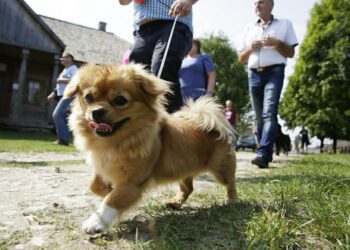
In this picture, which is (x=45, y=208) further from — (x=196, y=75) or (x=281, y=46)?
(x=196, y=75)

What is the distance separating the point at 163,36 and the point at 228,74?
157 feet

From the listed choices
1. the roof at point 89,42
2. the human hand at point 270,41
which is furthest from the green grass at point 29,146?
the roof at point 89,42

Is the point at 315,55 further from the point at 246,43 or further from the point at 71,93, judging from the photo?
the point at 71,93

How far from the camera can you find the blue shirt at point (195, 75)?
7.31 meters

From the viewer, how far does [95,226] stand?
238 cm

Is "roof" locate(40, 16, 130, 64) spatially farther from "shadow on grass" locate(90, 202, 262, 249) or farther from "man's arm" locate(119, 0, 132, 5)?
"shadow on grass" locate(90, 202, 262, 249)

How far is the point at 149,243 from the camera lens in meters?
2.19

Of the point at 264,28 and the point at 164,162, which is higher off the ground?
the point at 264,28

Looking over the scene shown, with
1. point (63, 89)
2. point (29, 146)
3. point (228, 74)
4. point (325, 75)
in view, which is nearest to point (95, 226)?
point (63, 89)

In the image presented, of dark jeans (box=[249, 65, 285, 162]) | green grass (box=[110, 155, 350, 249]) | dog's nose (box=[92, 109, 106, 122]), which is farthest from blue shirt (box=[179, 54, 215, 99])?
dog's nose (box=[92, 109, 106, 122])

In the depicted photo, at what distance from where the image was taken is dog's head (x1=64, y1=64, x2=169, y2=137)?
2854 millimetres

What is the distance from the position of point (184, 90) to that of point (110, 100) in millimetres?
4479

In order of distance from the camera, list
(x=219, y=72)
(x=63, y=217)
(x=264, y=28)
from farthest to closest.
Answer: (x=219, y=72)
(x=264, y=28)
(x=63, y=217)

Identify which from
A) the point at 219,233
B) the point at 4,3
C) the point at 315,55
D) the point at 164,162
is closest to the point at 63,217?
the point at 164,162
